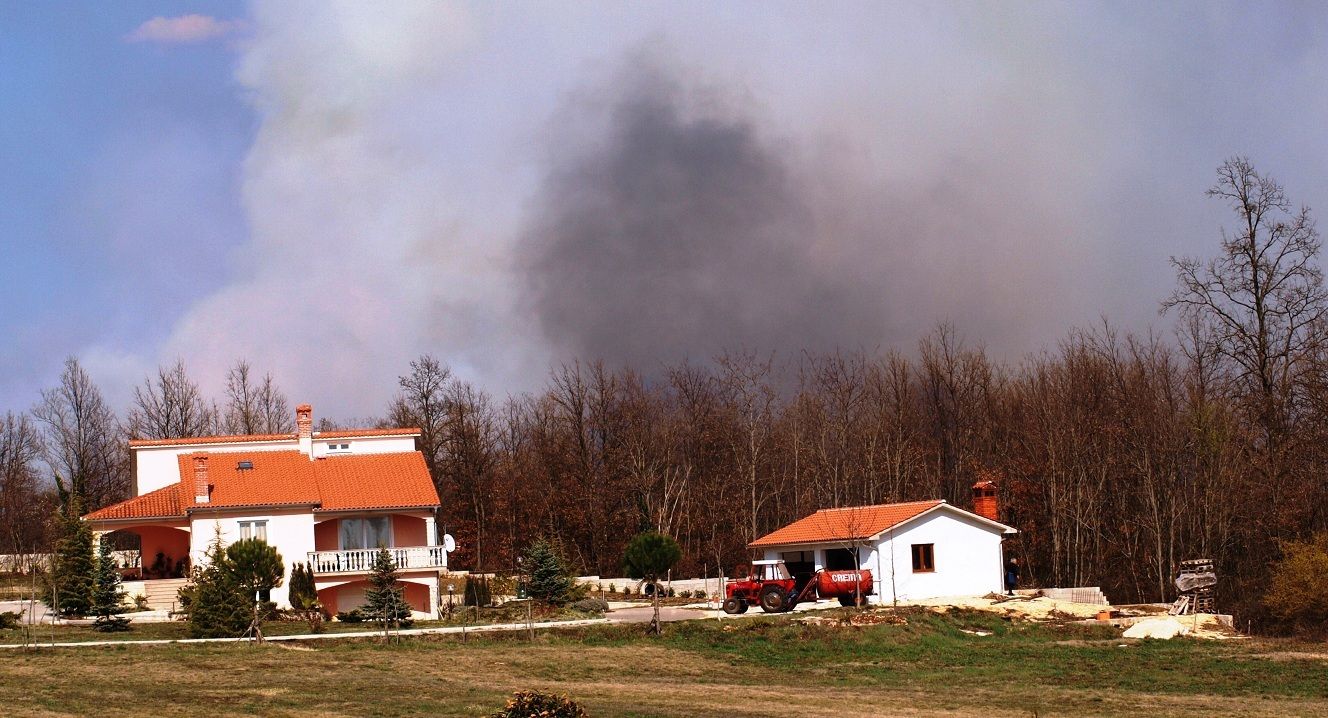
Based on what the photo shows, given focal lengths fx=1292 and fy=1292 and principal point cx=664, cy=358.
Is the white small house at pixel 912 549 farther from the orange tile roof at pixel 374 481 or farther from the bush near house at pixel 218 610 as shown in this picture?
the bush near house at pixel 218 610

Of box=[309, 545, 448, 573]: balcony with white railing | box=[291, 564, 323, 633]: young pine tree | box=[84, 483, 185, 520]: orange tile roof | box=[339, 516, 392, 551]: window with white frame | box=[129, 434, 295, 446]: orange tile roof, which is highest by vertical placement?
box=[129, 434, 295, 446]: orange tile roof

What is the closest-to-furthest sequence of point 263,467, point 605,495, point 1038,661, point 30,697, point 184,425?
1. point 30,697
2. point 1038,661
3. point 263,467
4. point 605,495
5. point 184,425

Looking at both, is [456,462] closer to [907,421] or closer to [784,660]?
[907,421]

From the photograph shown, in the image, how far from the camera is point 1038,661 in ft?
99.5

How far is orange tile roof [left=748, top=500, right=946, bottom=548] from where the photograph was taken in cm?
4528

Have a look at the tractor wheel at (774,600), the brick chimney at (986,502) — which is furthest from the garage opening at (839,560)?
the brick chimney at (986,502)

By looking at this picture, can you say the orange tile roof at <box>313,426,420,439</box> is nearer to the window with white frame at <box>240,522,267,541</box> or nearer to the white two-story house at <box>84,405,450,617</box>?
the white two-story house at <box>84,405,450,617</box>

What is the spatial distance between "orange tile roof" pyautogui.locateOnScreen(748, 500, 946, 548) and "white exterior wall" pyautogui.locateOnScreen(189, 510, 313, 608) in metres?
16.5

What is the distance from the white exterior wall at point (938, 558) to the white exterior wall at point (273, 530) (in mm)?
17150

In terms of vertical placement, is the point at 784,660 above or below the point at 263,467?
below

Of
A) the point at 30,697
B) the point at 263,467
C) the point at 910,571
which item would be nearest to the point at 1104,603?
the point at 910,571

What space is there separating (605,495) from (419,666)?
1657 inches

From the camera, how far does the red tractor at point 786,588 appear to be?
41.4 meters

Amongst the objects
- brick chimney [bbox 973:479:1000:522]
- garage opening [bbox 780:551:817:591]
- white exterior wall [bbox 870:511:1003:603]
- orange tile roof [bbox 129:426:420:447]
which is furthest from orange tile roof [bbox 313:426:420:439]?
brick chimney [bbox 973:479:1000:522]
